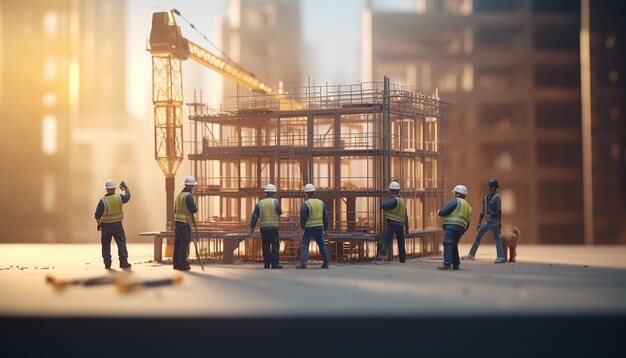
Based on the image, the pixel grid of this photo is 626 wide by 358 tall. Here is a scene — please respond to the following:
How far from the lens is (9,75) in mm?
56688

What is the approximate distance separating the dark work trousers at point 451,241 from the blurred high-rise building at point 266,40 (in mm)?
42152

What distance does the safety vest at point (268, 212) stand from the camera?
78.4ft

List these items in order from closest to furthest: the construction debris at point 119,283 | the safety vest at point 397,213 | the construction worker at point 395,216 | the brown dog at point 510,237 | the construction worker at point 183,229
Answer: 1. the construction debris at point 119,283
2. the construction worker at point 183,229
3. the construction worker at point 395,216
4. the safety vest at point 397,213
5. the brown dog at point 510,237

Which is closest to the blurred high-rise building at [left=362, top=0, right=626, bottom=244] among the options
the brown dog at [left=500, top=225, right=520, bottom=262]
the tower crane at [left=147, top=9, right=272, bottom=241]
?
the tower crane at [left=147, top=9, right=272, bottom=241]

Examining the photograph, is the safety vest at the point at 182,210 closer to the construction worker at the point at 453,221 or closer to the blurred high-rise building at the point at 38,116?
the construction worker at the point at 453,221

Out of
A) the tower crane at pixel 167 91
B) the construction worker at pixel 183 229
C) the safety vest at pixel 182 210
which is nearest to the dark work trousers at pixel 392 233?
the construction worker at pixel 183 229

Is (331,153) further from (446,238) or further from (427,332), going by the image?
(427,332)

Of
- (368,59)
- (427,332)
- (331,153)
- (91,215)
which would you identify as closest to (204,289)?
(427,332)

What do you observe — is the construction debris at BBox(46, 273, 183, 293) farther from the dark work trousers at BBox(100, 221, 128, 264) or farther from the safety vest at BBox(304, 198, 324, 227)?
the safety vest at BBox(304, 198, 324, 227)

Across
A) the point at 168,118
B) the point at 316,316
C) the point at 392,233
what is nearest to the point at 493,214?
the point at 392,233

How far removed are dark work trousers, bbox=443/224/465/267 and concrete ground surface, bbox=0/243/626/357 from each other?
2.42 m

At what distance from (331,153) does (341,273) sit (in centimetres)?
718

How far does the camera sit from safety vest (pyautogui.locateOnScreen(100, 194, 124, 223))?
24375mm

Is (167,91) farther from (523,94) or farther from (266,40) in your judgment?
(266,40)
